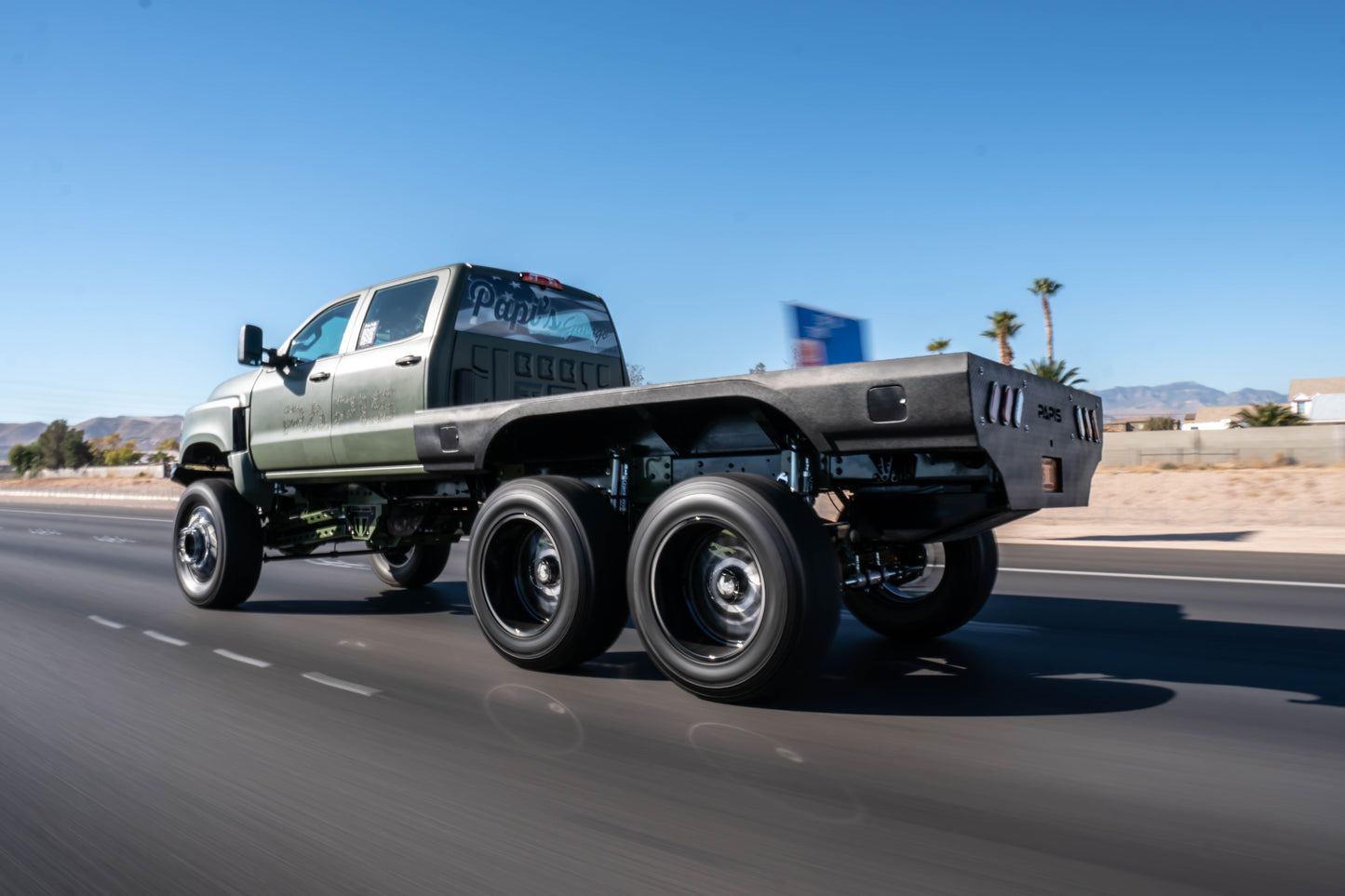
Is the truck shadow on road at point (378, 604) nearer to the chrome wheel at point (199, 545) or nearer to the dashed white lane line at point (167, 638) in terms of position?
the chrome wheel at point (199, 545)

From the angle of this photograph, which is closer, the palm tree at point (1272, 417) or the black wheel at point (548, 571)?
the black wheel at point (548, 571)

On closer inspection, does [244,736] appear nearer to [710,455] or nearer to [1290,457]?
[710,455]

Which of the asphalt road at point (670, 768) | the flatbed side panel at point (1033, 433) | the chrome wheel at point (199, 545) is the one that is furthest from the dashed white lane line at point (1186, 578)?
the chrome wheel at point (199, 545)

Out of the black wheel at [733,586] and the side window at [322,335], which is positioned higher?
the side window at [322,335]

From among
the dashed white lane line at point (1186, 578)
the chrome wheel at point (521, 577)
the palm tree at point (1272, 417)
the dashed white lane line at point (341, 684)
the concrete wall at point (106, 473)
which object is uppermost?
the palm tree at point (1272, 417)

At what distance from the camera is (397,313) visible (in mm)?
6582

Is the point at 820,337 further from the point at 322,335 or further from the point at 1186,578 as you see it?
the point at 322,335

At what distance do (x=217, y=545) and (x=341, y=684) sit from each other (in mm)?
3148

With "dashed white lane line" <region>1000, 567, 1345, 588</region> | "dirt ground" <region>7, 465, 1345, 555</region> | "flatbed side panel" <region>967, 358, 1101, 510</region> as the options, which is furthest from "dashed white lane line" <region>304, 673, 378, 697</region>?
"dirt ground" <region>7, 465, 1345, 555</region>

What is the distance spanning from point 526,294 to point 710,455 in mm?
2405

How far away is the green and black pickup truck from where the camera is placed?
3957 millimetres

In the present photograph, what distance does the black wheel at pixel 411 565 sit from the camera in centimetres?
886

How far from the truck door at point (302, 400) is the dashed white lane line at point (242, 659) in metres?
1.56

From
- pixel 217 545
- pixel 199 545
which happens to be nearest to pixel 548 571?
pixel 217 545
